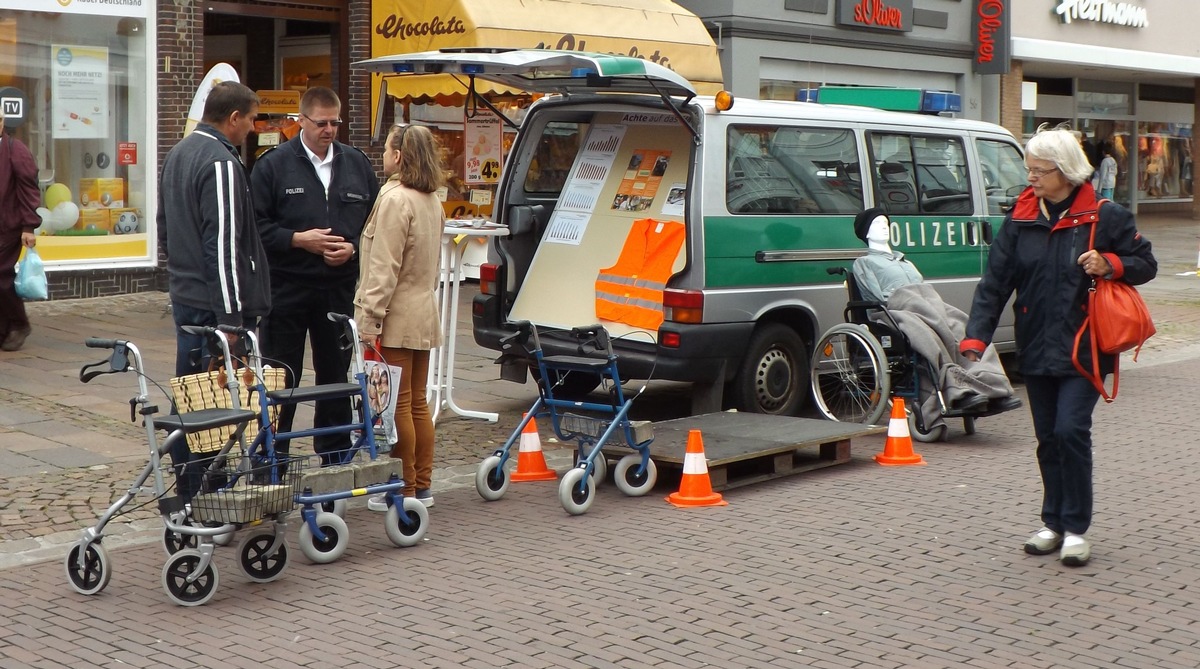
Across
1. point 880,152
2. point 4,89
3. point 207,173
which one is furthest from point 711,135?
point 4,89

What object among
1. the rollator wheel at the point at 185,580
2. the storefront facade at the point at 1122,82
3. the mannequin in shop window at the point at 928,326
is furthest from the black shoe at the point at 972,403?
the storefront facade at the point at 1122,82

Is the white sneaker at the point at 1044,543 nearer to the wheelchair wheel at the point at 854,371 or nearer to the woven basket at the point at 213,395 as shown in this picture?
the wheelchair wheel at the point at 854,371

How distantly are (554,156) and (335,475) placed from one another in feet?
14.2

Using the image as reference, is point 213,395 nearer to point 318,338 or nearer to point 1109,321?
point 318,338

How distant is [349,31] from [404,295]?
10.1 meters

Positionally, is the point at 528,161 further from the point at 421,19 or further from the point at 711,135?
the point at 421,19

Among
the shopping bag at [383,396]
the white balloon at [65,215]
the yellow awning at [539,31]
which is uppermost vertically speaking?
the yellow awning at [539,31]

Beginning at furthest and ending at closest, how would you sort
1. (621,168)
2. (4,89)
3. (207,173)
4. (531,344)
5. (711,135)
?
(4,89) → (621,168) → (711,135) → (531,344) → (207,173)

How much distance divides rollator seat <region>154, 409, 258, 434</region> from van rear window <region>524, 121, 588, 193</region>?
4370 millimetres

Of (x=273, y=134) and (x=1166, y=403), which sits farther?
(x=273, y=134)

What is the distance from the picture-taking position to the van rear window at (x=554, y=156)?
9586mm

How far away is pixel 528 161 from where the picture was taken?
31.3 feet

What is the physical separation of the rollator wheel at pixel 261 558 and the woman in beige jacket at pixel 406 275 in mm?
1077

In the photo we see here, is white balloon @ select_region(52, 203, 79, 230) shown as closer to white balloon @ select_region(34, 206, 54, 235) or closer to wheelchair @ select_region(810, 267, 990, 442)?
white balloon @ select_region(34, 206, 54, 235)
